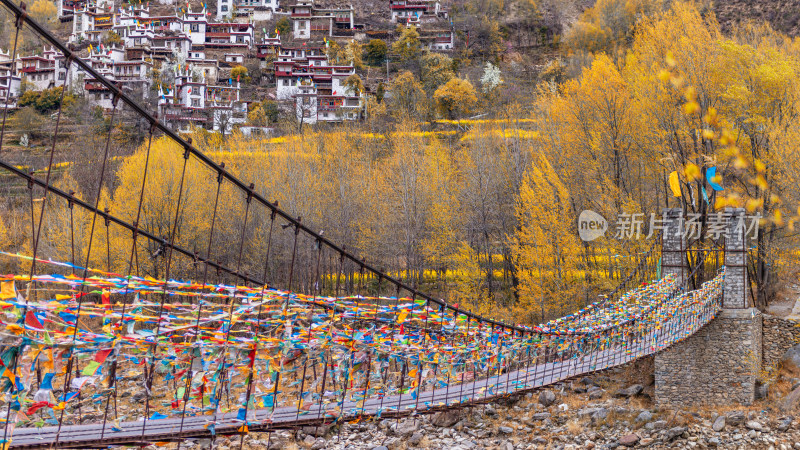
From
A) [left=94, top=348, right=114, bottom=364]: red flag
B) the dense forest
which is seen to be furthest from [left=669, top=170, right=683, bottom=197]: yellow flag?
[left=94, top=348, right=114, bottom=364]: red flag

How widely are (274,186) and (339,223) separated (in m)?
2.13

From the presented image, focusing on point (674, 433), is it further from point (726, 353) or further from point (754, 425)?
point (726, 353)

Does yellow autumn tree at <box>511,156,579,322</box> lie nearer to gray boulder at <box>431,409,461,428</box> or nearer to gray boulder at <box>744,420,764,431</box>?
gray boulder at <box>431,409,461,428</box>

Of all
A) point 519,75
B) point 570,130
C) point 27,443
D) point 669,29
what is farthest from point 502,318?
point 519,75

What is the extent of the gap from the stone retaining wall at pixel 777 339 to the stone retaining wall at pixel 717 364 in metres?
0.49

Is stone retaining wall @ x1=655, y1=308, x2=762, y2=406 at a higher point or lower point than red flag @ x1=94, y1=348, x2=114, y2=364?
lower

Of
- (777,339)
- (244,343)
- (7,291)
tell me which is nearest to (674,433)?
(777,339)

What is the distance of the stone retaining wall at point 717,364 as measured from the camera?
31.6 feet

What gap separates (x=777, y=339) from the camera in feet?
33.9

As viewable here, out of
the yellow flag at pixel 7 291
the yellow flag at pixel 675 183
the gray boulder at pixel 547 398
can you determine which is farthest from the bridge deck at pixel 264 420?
the yellow flag at pixel 675 183

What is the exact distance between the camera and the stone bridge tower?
9648mm

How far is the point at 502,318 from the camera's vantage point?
1488cm

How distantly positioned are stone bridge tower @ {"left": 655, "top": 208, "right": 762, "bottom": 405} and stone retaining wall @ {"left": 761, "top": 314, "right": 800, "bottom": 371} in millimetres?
431

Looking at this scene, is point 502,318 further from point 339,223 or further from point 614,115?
point 339,223
